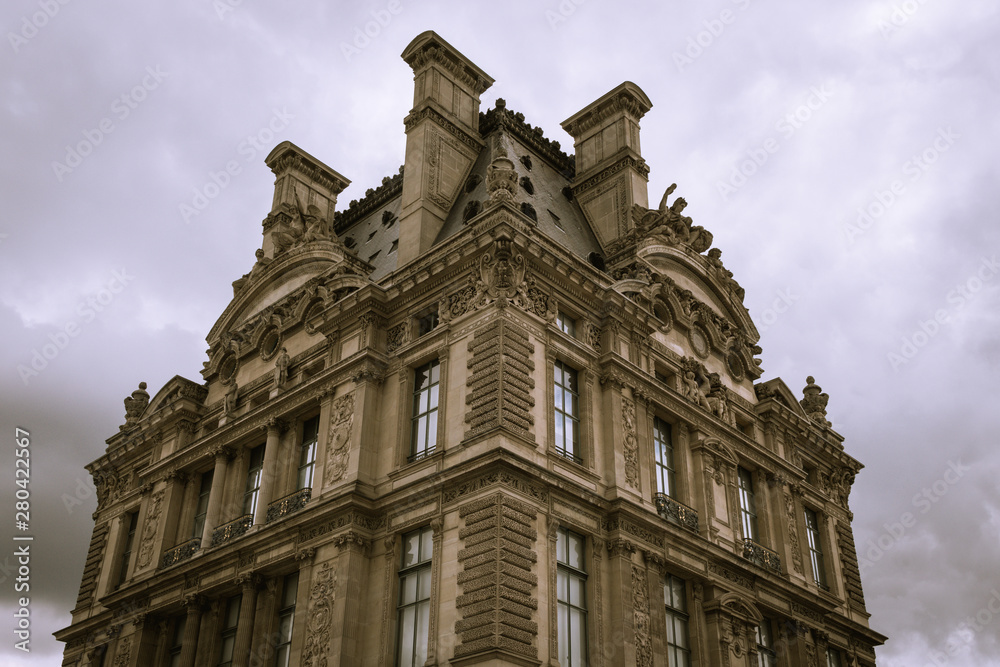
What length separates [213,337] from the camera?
117 feet

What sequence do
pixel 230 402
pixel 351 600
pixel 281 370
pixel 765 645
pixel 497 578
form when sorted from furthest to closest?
pixel 230 402, pixel 281 370, pixel 765 645, pixel 351 600, pixel 497 578

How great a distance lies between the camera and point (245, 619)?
25.8 m

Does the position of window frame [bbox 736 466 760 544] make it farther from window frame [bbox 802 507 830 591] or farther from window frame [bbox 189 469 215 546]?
window frame [bbox 189 469 215 546]

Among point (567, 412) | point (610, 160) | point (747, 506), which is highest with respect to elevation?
point (610, 160)

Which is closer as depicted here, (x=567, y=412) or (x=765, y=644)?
(x=567, y=412)

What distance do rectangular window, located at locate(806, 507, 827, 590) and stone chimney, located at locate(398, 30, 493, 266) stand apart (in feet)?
50.7

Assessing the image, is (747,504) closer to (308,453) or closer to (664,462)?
(664,462)

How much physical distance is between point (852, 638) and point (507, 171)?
60.8 feet

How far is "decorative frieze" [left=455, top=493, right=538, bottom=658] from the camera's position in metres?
20.3

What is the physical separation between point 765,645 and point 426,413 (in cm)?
1173

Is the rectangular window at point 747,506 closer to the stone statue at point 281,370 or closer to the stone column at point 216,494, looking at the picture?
the stone statue at point 281,370

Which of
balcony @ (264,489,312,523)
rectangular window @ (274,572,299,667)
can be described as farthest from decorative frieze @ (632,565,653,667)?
balcony @ (264,489,312,523)

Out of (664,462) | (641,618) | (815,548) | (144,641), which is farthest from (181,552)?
(815,548)

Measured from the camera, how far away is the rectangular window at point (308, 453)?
27.4 metres
